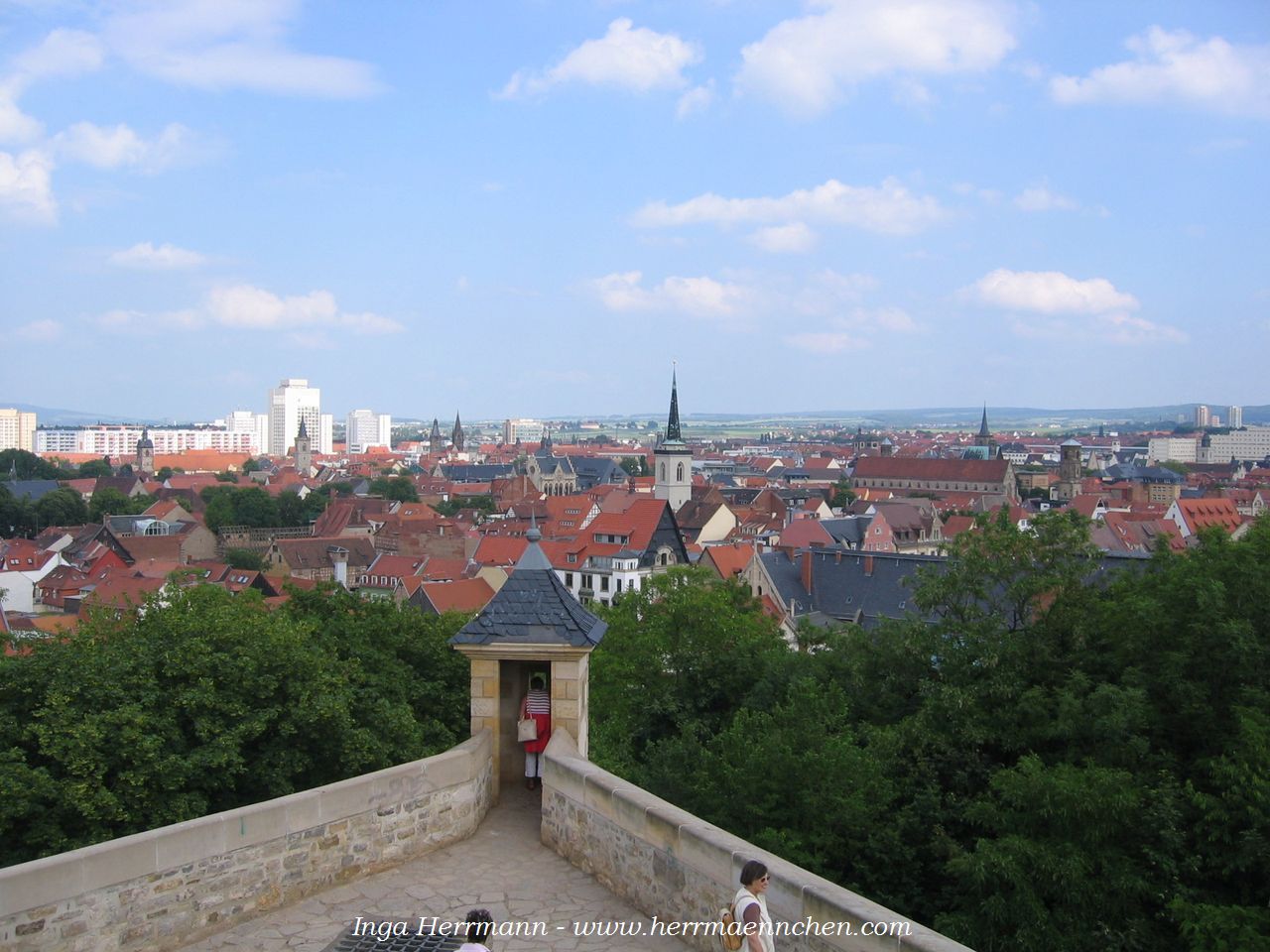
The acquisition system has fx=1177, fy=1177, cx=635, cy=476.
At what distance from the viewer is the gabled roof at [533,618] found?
9719 mm

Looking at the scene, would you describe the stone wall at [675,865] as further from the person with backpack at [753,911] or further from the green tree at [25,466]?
the green tree at [25,466]

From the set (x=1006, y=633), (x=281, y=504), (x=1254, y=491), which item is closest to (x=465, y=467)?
(x=281, y=504)

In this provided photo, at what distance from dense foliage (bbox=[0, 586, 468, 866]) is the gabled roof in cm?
439

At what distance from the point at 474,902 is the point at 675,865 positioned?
1454mm

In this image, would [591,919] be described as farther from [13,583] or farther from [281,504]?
[281,504]

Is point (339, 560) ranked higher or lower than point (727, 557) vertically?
lower

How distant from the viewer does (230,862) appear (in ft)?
25.0

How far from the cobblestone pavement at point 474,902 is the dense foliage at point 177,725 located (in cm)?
472

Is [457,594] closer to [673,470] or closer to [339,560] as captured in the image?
[339,560]

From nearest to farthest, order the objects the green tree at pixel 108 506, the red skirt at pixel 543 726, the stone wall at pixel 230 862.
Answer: the stone wall at pixel 230 862, the red skirt at pixel 543 726, the green tree at pixel 108 506

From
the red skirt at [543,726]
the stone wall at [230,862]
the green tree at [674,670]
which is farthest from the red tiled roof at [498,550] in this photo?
the stone wall at [230,862]

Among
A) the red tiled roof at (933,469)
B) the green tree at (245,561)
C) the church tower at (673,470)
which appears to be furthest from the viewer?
the red tiled roof at (933,469)

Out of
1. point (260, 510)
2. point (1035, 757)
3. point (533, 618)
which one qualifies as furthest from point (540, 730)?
point (260, 510)

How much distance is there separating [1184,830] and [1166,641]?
378 cm
